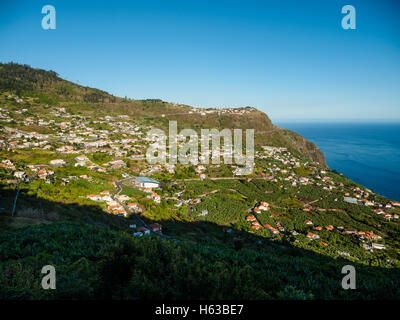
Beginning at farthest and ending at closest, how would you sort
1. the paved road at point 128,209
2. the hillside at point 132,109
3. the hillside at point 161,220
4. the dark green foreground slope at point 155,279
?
the hillside at point 132,109 → the paved road at point 128,209 → the hillside at point 161,220 → the dark green foreground slope at point 155,279

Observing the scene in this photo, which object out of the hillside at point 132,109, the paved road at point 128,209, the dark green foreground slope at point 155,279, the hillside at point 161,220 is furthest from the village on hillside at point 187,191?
the hillside at point 132,109

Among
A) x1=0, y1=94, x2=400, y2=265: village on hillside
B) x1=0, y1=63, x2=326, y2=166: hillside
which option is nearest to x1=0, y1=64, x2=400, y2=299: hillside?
x1=0, y1=94, x2=400, y2=265: village on hillside

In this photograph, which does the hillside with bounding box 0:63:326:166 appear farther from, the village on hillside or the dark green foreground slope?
the dark green foreground slope

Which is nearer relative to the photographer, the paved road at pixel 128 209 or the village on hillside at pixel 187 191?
the paved road at pixel 128 209

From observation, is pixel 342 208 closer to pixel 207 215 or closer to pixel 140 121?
pixel 207 215

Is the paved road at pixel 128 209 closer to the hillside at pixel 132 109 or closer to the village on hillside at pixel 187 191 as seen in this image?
the village on hillside at pixel 187 191

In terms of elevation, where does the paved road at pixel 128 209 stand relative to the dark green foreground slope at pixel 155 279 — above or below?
below

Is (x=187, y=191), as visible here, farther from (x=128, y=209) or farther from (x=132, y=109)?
(x=132, y=109)

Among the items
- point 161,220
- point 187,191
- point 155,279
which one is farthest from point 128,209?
point 155,279
